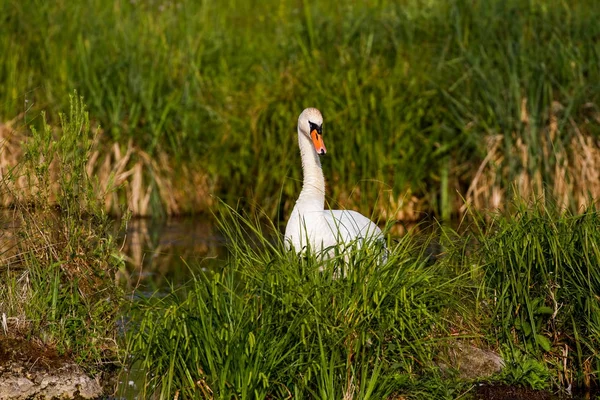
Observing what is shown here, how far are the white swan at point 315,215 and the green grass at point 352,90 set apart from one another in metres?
3.22

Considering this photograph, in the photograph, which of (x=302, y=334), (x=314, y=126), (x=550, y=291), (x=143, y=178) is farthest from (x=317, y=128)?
(x=143, y=178)

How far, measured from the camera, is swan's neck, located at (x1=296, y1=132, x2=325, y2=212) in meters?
6.41

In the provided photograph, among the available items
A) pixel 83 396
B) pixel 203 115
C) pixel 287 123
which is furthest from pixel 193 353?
pixel 203 115

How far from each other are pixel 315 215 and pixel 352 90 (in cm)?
464

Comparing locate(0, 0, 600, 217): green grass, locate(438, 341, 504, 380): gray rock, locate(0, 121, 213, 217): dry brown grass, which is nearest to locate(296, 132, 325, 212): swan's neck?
locate(438, 341, 504, 380): gray rock

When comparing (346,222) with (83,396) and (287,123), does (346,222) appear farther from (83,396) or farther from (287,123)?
(287,123)

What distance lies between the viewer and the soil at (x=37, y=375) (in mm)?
5301

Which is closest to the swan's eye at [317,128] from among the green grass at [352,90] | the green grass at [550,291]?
the green grass at [550,291]

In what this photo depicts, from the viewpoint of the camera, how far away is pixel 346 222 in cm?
641

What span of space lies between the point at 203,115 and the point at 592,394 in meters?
6.78

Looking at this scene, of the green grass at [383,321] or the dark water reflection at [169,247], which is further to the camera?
the dark water reflection at [169,247]

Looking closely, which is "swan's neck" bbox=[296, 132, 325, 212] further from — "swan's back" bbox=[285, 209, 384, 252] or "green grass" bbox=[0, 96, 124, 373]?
"green grass" bbox=[0, 96, 124, 373]

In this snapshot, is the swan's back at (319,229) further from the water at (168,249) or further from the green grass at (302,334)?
the water at (168,249)

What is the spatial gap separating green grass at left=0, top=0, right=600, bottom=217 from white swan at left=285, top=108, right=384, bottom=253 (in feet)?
10.6
